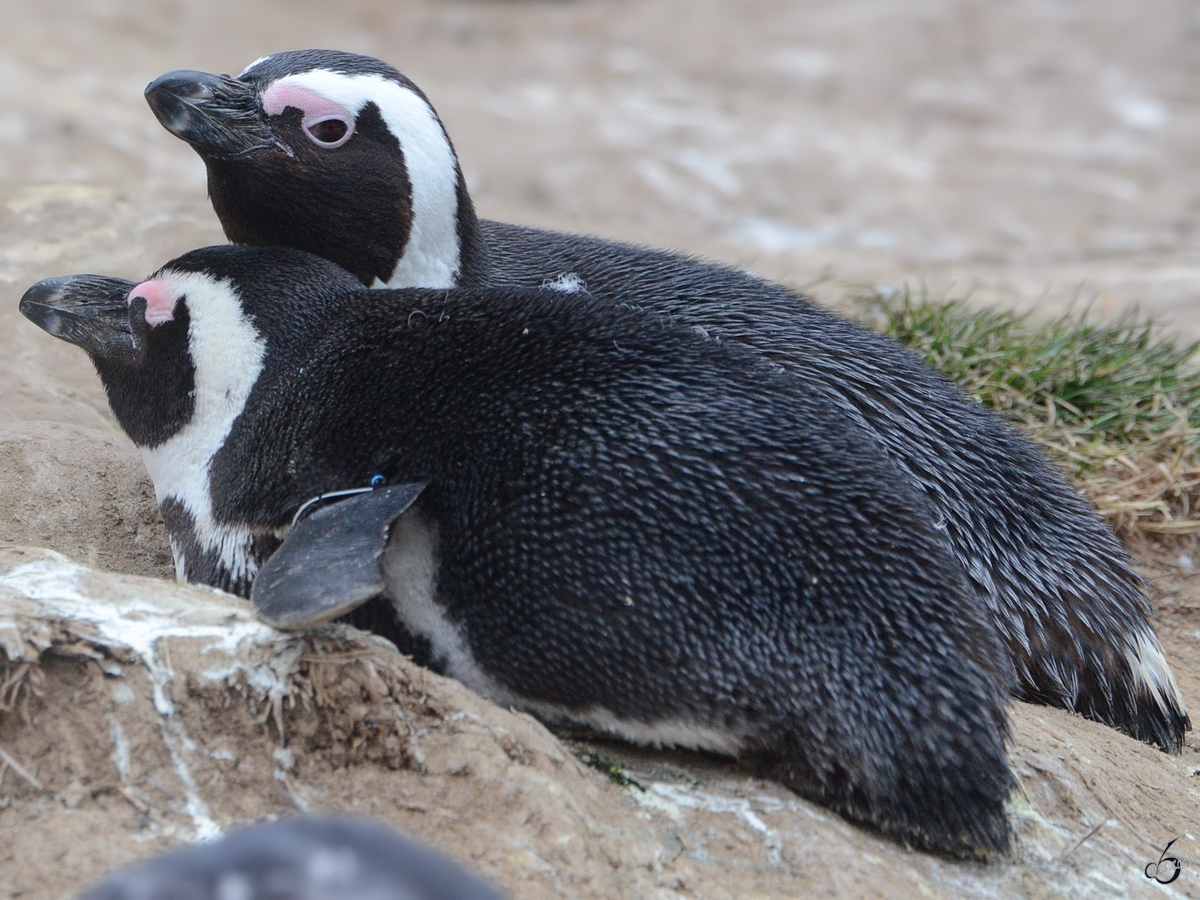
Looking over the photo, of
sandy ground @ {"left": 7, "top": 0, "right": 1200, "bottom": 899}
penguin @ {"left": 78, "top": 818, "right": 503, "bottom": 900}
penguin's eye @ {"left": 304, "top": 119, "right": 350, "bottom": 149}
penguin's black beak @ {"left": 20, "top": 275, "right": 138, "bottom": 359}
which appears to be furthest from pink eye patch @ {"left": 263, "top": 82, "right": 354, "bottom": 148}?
penguin @ {"left": 78, "top": 818, "right": 503, "bottom": 900}

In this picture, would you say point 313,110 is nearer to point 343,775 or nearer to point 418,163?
point 418,163

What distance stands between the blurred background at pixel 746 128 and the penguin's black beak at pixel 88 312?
46.9 inches

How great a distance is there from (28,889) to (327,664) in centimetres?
47

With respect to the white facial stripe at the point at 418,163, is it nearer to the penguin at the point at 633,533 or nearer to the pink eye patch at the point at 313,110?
the pink eye patch at the point at 313,110

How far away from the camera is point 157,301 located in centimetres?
235

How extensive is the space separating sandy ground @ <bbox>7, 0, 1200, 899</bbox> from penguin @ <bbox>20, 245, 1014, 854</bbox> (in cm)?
14

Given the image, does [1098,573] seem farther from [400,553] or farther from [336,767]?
[336,767]

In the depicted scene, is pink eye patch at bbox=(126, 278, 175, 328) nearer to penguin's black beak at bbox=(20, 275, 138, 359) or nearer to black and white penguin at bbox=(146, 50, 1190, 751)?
penguin's black beak at bbox=(20, 275, 138, 359)

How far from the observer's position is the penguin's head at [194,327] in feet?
7.44

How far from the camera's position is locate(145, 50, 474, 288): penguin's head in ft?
8.85

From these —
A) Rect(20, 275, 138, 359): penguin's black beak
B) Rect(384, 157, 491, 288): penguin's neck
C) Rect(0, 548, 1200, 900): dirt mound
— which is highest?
Rect(384, 157, 491, 288): penguin's neck

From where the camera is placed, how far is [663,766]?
76.7 inches

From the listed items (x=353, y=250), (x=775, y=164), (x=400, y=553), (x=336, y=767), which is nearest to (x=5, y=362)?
(x=353, y=250)

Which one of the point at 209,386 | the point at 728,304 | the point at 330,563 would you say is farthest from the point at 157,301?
the point at 728,304
